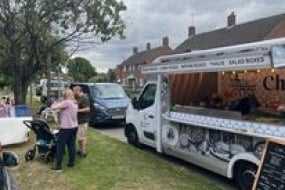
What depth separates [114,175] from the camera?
33.0 feet

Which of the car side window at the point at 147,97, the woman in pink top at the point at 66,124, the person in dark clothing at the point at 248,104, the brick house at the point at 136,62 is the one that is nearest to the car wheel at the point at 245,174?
the person in dark clothing at the point at 248,104

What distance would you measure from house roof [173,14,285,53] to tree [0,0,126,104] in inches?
1121

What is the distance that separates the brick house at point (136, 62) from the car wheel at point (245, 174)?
6933 centimetres

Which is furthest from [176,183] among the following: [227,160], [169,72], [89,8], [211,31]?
[211,31]

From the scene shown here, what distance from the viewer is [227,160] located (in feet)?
30.4

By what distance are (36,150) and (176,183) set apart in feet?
13.0

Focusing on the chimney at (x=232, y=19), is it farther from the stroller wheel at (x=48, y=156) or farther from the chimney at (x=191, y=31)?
the stroller wheel at (x=48, y=156)

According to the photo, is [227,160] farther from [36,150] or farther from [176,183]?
[36,150]

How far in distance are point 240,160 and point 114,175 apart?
2.60 metres

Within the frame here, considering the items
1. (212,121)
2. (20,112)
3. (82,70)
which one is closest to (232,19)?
(82,70)

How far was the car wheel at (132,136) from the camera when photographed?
540 inches

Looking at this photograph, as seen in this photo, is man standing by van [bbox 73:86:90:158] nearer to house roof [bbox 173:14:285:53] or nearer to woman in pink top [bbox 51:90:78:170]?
woman in pink top [bbox 51:90:78:170]

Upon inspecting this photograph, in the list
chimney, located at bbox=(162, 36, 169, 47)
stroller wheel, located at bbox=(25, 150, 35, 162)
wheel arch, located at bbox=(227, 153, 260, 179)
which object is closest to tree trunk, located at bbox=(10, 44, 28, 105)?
stroller wheel, located at bbox=(25, 150, 35, 162)

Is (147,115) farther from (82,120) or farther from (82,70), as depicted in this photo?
(82,70)
